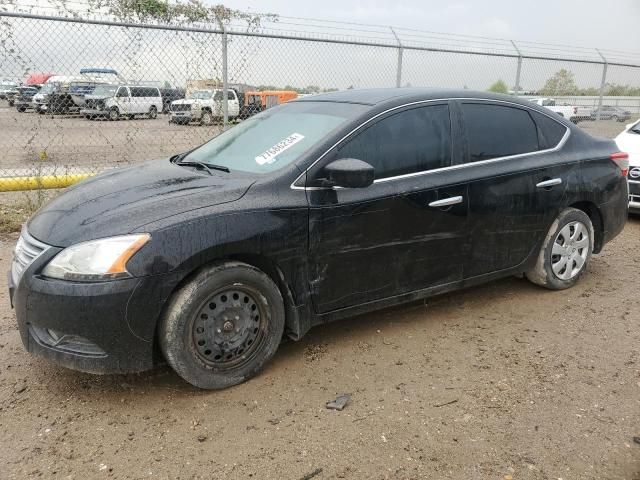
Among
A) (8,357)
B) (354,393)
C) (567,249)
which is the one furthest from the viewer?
(567,249)

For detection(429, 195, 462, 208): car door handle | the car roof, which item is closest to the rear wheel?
the car roof

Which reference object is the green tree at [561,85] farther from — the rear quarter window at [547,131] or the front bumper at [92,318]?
the front bumper at [92,318]

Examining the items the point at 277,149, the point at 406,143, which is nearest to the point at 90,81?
the point at 277,149

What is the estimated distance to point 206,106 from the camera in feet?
25.7

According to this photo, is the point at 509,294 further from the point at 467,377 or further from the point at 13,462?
the point at 13,462

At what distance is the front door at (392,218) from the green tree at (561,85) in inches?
387

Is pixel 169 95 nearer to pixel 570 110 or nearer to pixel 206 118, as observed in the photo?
pixel 206 118

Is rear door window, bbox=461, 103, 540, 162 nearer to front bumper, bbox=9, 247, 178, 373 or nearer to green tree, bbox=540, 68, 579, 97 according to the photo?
front bumper, bbox=9, 247, 178, 373

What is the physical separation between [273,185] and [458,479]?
1758 mm

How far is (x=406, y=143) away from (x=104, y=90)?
16.9 ft

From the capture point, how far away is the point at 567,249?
4477 mm

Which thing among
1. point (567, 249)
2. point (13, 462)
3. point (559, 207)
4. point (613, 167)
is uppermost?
point (613, 167)

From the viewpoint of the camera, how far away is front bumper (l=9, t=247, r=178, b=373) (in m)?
2.59

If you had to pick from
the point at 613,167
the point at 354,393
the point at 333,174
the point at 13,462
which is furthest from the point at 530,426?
the point at 613,167
